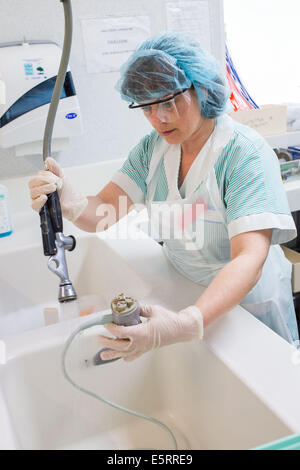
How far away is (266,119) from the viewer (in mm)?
1926

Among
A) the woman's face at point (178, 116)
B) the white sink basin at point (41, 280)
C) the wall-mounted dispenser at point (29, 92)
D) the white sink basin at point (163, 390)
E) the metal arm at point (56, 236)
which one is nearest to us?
the white sink basin at point (163, 390)

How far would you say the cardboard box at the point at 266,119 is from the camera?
1901 mm

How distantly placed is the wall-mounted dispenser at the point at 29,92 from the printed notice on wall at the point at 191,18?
51 centimetres

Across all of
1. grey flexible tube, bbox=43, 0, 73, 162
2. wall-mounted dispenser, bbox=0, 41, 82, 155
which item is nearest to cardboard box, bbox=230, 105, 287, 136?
wall-mounted dispenser, bbox=0, 41, 82, 155

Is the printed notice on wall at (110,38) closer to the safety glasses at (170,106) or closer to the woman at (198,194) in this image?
the woman at (198,194)

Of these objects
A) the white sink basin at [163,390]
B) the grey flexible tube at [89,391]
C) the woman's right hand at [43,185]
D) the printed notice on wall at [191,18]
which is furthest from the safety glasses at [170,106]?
the printed notice on wall at [191,18]

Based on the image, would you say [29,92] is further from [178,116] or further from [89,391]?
[89,391]

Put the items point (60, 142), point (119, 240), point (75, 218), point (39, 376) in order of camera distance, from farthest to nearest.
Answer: point (60, 142) < point (119, 240) < point (75, 218) < point (39, 376)

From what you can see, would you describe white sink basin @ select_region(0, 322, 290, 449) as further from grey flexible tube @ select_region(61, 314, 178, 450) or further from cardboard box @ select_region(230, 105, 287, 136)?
cardboard box @ select_region(230, 105, 287, 136)

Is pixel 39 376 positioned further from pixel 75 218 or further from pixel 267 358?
pixel 75 218

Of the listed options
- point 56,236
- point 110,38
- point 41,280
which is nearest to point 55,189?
point 56,236

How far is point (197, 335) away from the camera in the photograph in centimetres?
87

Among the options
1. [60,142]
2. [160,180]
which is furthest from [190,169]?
[60,142]

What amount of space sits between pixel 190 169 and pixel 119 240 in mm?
382
